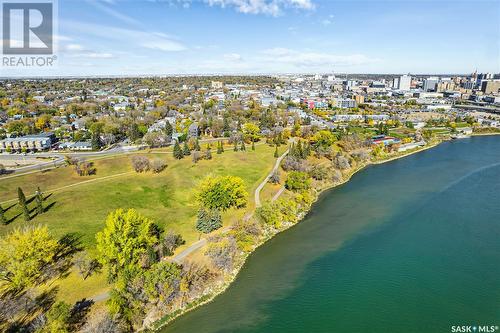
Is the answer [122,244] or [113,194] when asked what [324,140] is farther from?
[122,244]

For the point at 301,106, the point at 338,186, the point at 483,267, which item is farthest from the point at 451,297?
the point at 301,106

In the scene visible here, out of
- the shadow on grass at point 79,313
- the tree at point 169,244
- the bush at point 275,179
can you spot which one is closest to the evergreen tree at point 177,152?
the bush at point 275,179

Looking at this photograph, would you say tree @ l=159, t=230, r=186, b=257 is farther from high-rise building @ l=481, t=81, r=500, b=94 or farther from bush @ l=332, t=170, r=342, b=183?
high-rise building @ l=481, t=81, r=500, b=94

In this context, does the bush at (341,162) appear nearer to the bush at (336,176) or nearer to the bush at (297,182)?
the bush at (336,176)

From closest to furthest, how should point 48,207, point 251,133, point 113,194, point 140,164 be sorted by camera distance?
1. point 48,207
2. point 113,194
3. point 140,164
4. point 251,133

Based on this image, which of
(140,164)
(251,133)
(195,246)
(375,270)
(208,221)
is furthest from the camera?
(251,133)

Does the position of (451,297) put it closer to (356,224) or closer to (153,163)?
(356,224)

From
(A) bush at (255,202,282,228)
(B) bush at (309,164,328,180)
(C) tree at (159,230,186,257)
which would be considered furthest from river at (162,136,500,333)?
(C) tree at (159,230,186,257)

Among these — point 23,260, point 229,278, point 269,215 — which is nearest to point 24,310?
point 23,260
